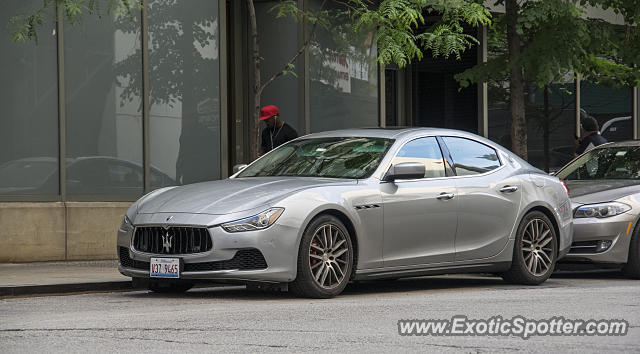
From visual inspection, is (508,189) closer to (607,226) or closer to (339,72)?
(607,226)

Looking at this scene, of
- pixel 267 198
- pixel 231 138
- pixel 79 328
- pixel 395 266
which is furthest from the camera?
pixel 231 138

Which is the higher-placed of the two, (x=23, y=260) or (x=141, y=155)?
(x=141, y=155)

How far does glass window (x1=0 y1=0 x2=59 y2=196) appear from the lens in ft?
48.9

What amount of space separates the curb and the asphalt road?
33cm

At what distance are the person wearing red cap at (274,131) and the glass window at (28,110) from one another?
270cm

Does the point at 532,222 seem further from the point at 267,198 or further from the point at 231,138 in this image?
the point at 231,138

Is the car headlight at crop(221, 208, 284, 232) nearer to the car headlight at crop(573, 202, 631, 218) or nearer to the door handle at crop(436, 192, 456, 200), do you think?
the door handle at crop(436, 192, 456, 200)

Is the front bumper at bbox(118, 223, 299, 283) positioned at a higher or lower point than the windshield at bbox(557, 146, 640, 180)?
lower

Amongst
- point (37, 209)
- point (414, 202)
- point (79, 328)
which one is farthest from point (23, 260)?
point (79, 328)

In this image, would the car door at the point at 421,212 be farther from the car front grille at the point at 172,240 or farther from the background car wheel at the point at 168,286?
the background car wheel at the point at 168,286

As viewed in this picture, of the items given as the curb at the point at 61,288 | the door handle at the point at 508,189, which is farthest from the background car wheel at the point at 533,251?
the curb at the point at 61,288

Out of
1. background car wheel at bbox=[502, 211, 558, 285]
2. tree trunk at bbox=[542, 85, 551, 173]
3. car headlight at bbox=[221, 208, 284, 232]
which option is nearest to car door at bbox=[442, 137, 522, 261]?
background car wheel at bbox=[502, 211, 558, 285]

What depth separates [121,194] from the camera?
52.2ft

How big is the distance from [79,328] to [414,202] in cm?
377
